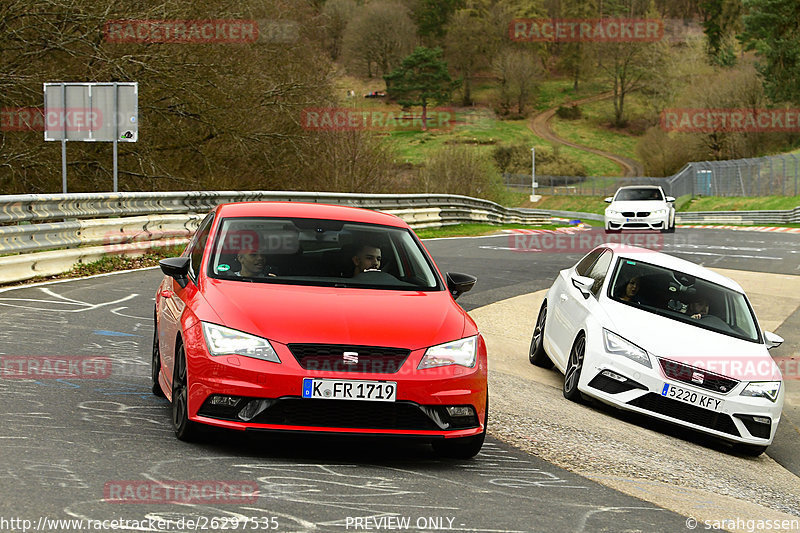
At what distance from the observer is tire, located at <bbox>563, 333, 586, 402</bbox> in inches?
377

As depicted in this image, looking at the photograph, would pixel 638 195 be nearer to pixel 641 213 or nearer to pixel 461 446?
pixel 641 213

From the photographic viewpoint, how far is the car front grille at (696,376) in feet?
30.2

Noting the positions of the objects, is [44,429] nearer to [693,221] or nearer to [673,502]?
[673,502]

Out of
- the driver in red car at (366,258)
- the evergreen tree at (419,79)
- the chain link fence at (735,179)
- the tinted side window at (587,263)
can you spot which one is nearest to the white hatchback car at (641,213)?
the tinted side window at (587,263)

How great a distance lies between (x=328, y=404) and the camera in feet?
19.0

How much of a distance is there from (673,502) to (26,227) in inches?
427

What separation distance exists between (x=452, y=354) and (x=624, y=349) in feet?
11.9

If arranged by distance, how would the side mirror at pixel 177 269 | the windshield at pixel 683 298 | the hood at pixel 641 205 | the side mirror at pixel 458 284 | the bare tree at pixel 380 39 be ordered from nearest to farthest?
the side mirror at pixel 177 269 → the side mirror at pixel 458 284 → the windshield at pixel 683 298 → the hood at pixel 641 205 → the bare tree at pixel 380 39

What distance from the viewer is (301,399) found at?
574 centimetres

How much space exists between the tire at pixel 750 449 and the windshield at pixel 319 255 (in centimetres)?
385

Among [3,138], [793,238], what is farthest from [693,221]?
[3,138]

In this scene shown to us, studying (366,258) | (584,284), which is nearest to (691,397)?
(584,284)

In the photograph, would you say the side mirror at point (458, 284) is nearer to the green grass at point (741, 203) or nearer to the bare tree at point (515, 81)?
the green grass at point (741, 203)

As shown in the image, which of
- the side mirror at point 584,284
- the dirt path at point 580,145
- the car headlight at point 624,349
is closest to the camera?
the car headlight at point 624,349
